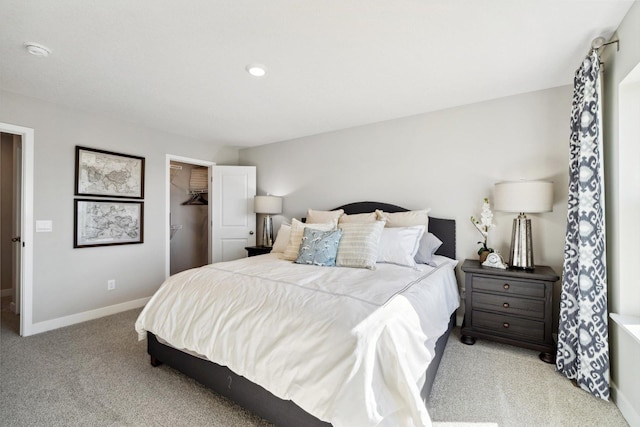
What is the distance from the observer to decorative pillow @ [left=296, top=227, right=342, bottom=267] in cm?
257

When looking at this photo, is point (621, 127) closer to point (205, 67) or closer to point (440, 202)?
point (440, 202)

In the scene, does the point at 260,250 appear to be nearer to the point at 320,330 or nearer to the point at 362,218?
the point at 362,218

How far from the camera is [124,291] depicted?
3.61 m

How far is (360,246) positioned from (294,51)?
64.1 inches

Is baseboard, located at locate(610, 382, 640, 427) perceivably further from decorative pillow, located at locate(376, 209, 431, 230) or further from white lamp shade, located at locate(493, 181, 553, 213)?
decorative pillow, located at locate(376, 209, 431, 230)

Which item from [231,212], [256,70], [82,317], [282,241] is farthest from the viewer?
[231,212]

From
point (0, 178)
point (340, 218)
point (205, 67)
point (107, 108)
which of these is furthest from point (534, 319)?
point (0, 178)

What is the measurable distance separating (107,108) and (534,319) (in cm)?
462

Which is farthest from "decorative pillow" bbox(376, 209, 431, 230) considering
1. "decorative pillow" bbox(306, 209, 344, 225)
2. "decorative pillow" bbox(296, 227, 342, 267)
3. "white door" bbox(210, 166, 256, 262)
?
"white door" bbox(210, 166, 256, 262)

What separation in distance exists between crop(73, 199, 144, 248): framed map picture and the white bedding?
5.91ft

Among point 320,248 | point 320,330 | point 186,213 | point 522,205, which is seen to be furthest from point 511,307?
point 186,213

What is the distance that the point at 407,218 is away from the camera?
9.96ft

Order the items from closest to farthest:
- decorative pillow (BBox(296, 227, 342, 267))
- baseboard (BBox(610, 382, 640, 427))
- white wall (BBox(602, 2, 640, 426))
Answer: baseboard (BBox(610, 382, 640, 427)), white wall (BBox(602, 2, 640, 426)), decorative pillow (BBox(296, 227, 342, 267))

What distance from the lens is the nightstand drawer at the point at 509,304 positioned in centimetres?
234
